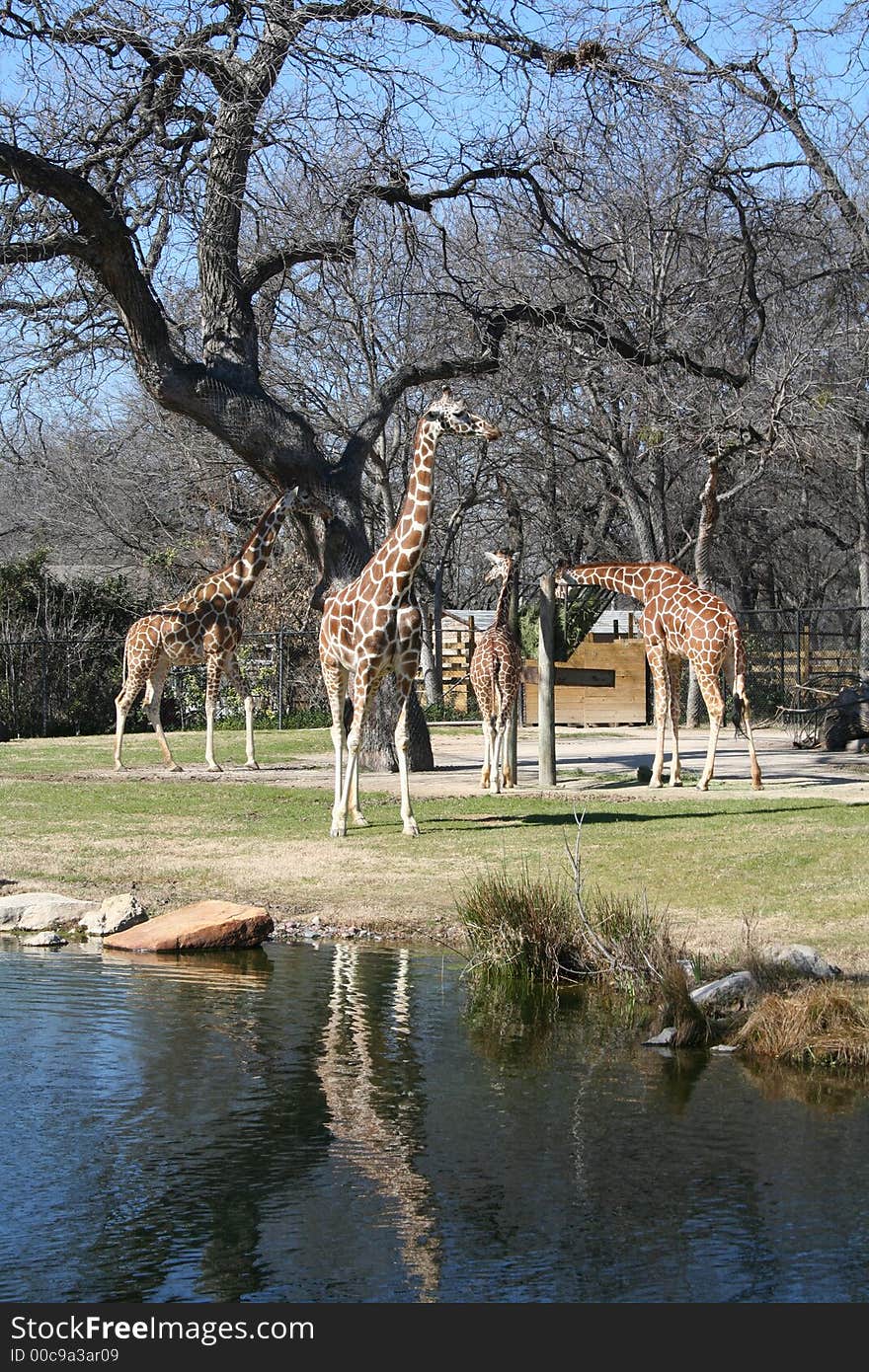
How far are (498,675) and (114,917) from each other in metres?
7.43

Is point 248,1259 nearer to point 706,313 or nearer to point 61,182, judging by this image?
point 61,182

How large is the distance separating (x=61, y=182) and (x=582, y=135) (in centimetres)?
615

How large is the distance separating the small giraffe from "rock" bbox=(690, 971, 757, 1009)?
931cm

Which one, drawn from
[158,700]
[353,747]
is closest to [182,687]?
[158,700]

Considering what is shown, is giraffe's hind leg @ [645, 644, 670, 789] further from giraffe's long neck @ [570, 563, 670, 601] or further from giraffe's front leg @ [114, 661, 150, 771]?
giraffe's front leg @ [114, 661, 150, 771]

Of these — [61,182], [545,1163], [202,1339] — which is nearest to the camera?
[202,1339]

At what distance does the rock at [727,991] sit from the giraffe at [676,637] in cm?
969

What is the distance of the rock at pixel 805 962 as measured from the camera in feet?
33.4

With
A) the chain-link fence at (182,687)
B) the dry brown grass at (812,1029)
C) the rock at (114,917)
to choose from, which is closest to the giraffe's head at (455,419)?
the rock at (114,917)

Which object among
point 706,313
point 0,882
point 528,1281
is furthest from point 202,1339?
point 706,313

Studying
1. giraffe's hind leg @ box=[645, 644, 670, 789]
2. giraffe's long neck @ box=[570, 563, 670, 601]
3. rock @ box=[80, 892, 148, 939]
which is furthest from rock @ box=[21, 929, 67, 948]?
giraffe's long neck @ box=[570, 563, 670, 601]

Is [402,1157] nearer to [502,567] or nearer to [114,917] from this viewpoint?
[114,917]

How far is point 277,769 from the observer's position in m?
23.3

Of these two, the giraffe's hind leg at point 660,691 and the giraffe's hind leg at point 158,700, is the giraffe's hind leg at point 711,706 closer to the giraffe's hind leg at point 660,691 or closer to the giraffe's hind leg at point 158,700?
the giraffe's hind leg at point 660,691
